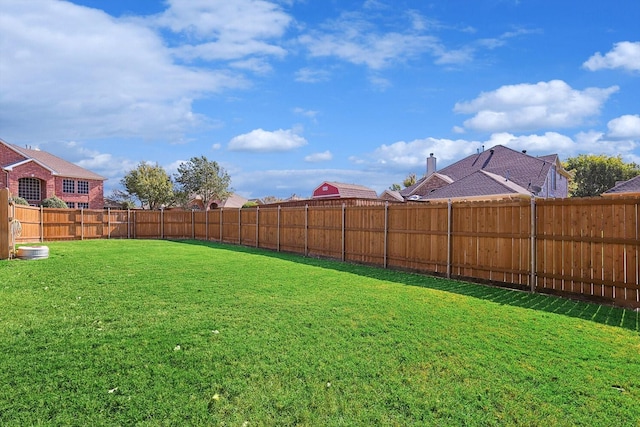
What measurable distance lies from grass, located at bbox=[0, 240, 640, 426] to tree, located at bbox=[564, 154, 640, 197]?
1629 inches

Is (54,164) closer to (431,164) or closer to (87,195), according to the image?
(87,195)

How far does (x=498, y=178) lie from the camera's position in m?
20.9

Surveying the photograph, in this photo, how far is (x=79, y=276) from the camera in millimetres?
8461

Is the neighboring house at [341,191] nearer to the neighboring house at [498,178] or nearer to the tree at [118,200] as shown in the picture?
the neighboring house at [498,178]

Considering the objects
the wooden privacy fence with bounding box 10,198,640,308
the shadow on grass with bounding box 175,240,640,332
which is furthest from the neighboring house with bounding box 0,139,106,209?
the shadow on grass with bounding box 175,240,640,332

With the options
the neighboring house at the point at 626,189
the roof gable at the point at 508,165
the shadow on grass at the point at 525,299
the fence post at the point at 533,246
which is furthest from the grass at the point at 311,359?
the roof gable at the point at 508,165

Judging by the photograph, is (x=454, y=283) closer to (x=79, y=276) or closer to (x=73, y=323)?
(x=73, y=323)

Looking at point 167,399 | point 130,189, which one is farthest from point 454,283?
point 130,189

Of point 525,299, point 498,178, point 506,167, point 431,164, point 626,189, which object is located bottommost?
point 525,299

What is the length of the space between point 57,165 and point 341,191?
24.7 m

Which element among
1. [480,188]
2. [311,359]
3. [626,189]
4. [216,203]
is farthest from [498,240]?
Result: [216,203]

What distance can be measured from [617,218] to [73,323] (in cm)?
817

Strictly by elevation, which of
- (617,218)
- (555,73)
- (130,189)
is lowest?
(617,218)

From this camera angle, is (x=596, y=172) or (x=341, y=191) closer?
(x=341, y=191)
